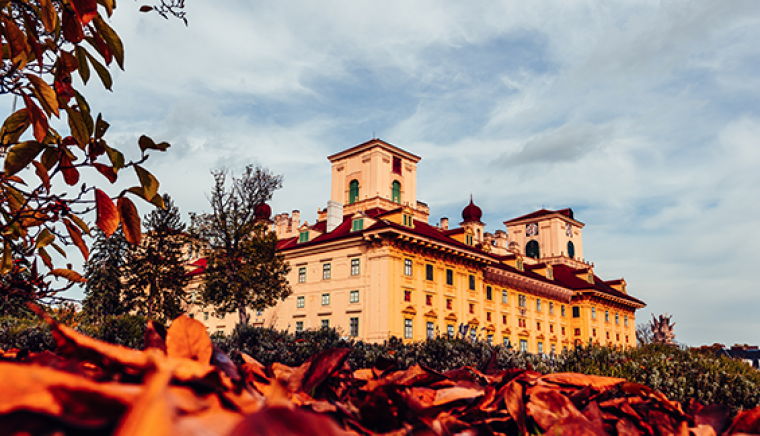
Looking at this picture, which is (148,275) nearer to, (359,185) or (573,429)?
(359,185)

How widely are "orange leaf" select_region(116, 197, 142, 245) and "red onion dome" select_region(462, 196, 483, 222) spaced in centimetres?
7214

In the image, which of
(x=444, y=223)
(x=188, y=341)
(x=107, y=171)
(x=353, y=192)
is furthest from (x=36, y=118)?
(x=444, y=223)

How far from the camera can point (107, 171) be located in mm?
3113

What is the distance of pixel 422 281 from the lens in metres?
42.4

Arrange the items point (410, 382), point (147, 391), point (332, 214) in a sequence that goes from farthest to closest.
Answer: point (332, 214) < point (410, 382) < point (147, 391)

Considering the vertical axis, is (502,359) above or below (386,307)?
below

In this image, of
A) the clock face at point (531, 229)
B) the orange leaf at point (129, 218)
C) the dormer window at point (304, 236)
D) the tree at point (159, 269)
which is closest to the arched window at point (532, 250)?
the clock face at point (531, 229)

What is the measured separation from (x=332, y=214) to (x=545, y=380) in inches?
1857

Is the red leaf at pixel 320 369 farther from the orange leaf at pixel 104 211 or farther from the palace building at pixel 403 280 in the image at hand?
the palace building at pixel 403 280

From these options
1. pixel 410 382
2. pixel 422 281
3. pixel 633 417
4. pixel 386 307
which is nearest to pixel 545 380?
pixel 633 417

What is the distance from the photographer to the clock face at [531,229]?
8356 centimetres

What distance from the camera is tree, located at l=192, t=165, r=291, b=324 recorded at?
39656mm

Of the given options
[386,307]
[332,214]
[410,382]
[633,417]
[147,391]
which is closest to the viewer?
[147,391]

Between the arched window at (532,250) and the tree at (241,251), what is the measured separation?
50.7 m
